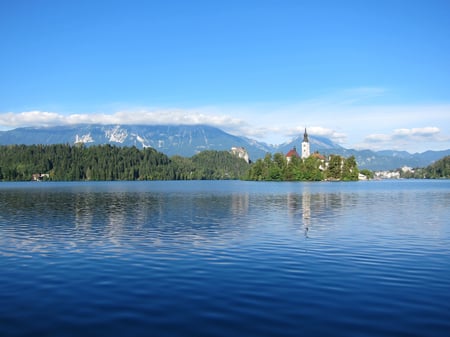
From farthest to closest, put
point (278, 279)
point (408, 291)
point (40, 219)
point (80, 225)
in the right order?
point (40, 219)
point (80, 225)
point (278, 279)
point (408, 291)

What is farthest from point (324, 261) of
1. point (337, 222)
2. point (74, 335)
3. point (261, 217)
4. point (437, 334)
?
point (261, 217)

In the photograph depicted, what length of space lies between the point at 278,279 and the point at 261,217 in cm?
3074

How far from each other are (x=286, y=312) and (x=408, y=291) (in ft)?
22.4

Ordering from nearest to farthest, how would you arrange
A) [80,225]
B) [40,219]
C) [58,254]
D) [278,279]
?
[278,279] < [58,254] < [80,225] < [40,219]

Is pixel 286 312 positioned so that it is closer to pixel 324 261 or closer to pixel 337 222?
→ pixel 324 261

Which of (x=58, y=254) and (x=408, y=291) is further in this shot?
(x=58, y=254)

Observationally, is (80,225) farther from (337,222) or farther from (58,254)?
(337,222)

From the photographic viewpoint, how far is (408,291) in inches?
780

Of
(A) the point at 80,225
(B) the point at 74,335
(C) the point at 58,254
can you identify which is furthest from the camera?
(A) the point at 80,225

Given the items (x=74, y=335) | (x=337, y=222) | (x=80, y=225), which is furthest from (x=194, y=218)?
(x=74, y=335)

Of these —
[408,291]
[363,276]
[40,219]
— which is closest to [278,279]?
[363,276]

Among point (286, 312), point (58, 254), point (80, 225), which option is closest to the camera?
point (286, 312)

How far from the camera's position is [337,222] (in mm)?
47375

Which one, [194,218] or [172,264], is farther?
[194,218]
